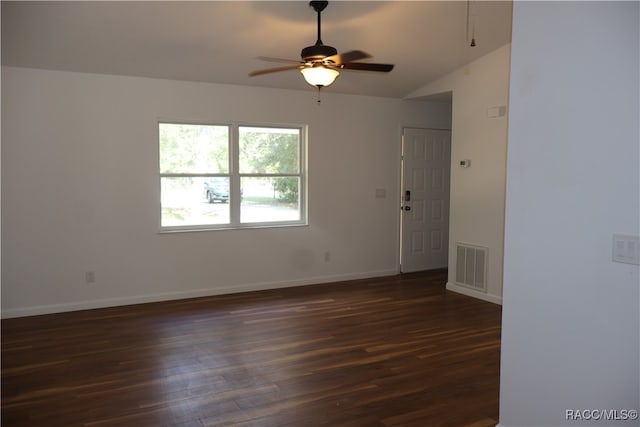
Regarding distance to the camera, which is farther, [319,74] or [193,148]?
[193,148]

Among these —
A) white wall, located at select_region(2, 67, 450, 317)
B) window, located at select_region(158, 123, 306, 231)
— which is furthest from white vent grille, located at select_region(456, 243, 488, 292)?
window, located at select_region(158, 123, 306, 231)

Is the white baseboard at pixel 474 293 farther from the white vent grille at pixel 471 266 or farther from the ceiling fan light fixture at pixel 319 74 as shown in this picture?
the ceiling fan light fixture at pixel 319 74

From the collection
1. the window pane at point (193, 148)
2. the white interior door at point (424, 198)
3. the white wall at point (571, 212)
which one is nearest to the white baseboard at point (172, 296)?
the white interior door at point (424, 198)

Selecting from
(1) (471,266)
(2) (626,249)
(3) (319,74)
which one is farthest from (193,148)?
(2) (626,249)

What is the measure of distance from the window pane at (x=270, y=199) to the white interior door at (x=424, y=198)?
1.69 metres

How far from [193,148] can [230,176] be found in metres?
0.54

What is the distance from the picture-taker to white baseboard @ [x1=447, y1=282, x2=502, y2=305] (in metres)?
5.42

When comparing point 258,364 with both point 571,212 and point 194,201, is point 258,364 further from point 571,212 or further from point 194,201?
Answer: point 194,201

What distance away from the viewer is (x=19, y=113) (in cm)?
464

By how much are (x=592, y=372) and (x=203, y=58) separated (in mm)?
4293

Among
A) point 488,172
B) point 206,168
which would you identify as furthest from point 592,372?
point 206,168

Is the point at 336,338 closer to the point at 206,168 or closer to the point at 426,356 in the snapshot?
the point at 426,356

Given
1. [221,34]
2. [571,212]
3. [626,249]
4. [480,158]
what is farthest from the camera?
[480,158]

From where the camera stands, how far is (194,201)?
18.5 feet
